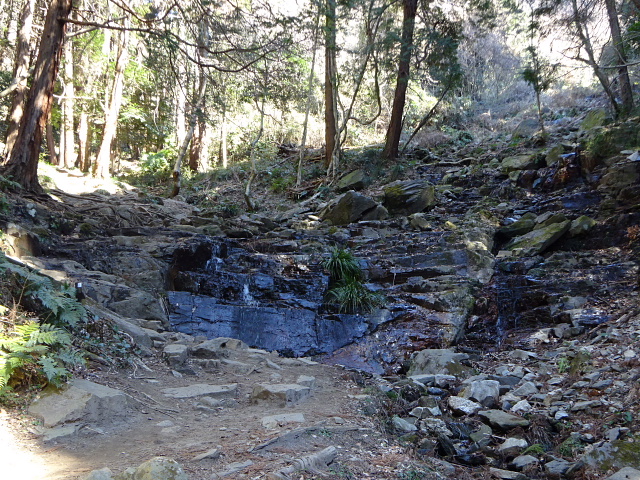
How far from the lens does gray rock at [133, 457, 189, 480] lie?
7.93 ft

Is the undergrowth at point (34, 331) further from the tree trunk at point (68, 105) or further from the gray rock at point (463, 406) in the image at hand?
the tree trunk at point (68, 105)

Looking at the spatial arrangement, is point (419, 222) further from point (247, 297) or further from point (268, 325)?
point (268, 325)

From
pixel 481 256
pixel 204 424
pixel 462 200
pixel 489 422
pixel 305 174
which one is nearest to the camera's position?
pixel 204 424

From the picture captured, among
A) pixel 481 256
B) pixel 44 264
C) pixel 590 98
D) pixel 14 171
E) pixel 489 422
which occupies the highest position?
pixel 590 98

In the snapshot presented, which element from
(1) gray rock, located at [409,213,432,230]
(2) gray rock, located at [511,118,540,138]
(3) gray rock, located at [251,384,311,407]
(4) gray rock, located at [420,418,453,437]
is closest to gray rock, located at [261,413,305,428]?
(3) gray rock, located at [251,384,311,407]

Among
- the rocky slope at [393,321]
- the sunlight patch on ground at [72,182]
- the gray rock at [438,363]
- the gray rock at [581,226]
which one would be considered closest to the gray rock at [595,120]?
the rocky slope at [393,321]

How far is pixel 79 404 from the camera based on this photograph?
331cm

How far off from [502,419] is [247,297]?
18.8ft

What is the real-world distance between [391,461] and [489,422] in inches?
69.0

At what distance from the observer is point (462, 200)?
571 inches

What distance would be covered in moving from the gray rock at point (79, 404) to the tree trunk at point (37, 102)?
8145 mm

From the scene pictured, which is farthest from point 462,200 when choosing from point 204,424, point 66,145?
point 66,145

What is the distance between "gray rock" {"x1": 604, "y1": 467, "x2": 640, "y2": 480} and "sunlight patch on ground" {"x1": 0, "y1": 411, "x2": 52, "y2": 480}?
360 centimetres

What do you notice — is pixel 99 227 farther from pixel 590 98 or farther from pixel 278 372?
pixel 590 98
